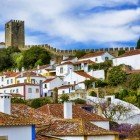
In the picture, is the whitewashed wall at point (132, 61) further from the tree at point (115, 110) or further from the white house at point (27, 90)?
the tree at point (115, 110)

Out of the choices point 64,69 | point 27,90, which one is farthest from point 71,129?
point 64,69

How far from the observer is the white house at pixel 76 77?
348ft

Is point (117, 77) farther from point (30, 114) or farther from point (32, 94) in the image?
point (30, 114)

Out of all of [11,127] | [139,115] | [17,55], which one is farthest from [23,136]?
[17,55]

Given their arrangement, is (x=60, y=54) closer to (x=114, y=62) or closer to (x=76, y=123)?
(x=114, y=62)

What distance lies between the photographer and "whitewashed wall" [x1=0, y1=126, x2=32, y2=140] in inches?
997

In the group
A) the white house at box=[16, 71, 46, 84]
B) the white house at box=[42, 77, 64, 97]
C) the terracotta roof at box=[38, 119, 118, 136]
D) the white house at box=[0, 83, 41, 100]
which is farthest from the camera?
the white house at box=[16, 71, 46, 84]

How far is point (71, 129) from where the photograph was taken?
109ft

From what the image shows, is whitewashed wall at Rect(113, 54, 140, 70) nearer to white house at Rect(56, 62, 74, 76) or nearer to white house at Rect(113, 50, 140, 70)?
white house at Rect(113, 50, 140, 70)

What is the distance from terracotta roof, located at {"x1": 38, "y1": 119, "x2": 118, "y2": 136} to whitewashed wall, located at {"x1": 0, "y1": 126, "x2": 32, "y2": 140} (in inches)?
203

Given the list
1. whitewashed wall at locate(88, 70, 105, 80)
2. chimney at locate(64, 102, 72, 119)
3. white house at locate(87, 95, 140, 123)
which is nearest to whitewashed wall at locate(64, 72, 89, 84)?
whitewashed wall at locate(88, 70, 105, 80)

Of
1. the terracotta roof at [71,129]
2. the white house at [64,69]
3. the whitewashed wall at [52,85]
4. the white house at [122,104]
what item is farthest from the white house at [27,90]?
the terracotta roof at [71,129]

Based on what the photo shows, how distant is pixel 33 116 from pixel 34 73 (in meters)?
85.2

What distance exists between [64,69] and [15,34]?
60.8 meters
